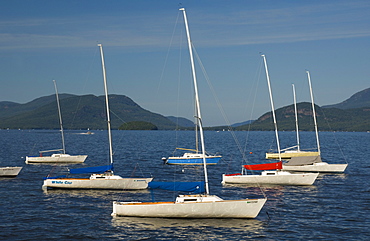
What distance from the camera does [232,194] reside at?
1885 inches

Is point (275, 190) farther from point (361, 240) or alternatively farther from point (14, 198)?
point (14, 198)

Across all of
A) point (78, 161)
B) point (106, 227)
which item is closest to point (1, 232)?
point (106, 227)

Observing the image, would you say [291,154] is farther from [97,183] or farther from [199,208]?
[199,208]

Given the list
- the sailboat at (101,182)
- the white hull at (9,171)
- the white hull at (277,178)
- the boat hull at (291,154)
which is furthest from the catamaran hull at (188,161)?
the sailboat at (101,182)

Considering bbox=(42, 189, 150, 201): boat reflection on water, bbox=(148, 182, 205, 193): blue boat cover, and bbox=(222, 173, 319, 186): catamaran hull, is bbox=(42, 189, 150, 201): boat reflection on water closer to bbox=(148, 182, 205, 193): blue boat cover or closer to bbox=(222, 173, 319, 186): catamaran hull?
bbox=(148, 182, 205, 193): blue boat cover

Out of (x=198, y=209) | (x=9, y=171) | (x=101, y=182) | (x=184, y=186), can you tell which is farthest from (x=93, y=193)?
(x=198, y=209)

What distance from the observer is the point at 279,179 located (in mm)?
53656

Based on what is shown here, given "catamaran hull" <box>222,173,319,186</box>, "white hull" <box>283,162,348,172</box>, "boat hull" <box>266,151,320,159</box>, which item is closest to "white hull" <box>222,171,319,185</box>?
"catamaran hull" <box>222,173,319,186</box>

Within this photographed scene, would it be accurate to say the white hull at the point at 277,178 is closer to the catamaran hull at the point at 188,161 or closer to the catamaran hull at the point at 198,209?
the catamaran hull at the point at 198,209

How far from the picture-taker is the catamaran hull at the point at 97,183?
48875 mm

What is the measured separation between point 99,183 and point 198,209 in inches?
716

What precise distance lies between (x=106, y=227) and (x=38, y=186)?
22666 millimetres

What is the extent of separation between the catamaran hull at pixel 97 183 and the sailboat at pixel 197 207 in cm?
1313

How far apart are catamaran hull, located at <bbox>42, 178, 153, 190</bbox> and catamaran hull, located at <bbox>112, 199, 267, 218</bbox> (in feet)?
43.2
